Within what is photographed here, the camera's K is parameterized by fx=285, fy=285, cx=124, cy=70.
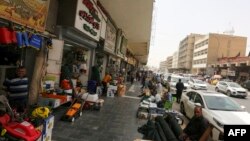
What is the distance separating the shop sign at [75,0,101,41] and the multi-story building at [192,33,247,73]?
79593 millimetres

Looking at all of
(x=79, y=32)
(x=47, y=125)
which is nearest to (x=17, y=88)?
(x=47, y=125)

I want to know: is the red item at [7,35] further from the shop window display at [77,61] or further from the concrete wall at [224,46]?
the concrete wall at [224,46]

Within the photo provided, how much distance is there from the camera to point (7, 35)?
637 cm

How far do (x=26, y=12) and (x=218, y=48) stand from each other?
93682mm

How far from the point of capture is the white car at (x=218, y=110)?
30.0ft

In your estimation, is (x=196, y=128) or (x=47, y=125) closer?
(x=47, y=125)

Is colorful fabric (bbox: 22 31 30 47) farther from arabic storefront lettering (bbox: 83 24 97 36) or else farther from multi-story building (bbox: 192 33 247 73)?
multi-story building (bbox: 192 33 247 73)

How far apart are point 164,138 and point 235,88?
27548 millimetres

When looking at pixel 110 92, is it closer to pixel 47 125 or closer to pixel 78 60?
pixel 78 60

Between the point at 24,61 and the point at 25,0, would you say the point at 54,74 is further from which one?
the point at 25,0

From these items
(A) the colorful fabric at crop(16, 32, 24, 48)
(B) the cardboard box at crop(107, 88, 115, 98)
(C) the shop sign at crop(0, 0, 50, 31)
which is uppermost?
(C) the shop sign at crop(0, 0, 50, 31)

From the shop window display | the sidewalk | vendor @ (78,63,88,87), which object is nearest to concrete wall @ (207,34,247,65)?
vendor @ (78,63,88,87)

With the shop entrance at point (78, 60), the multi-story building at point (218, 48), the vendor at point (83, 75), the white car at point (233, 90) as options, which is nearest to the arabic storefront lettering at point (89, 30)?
the shop entrance at point (78, 60)

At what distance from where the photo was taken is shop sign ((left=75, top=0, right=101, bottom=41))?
422 inches
